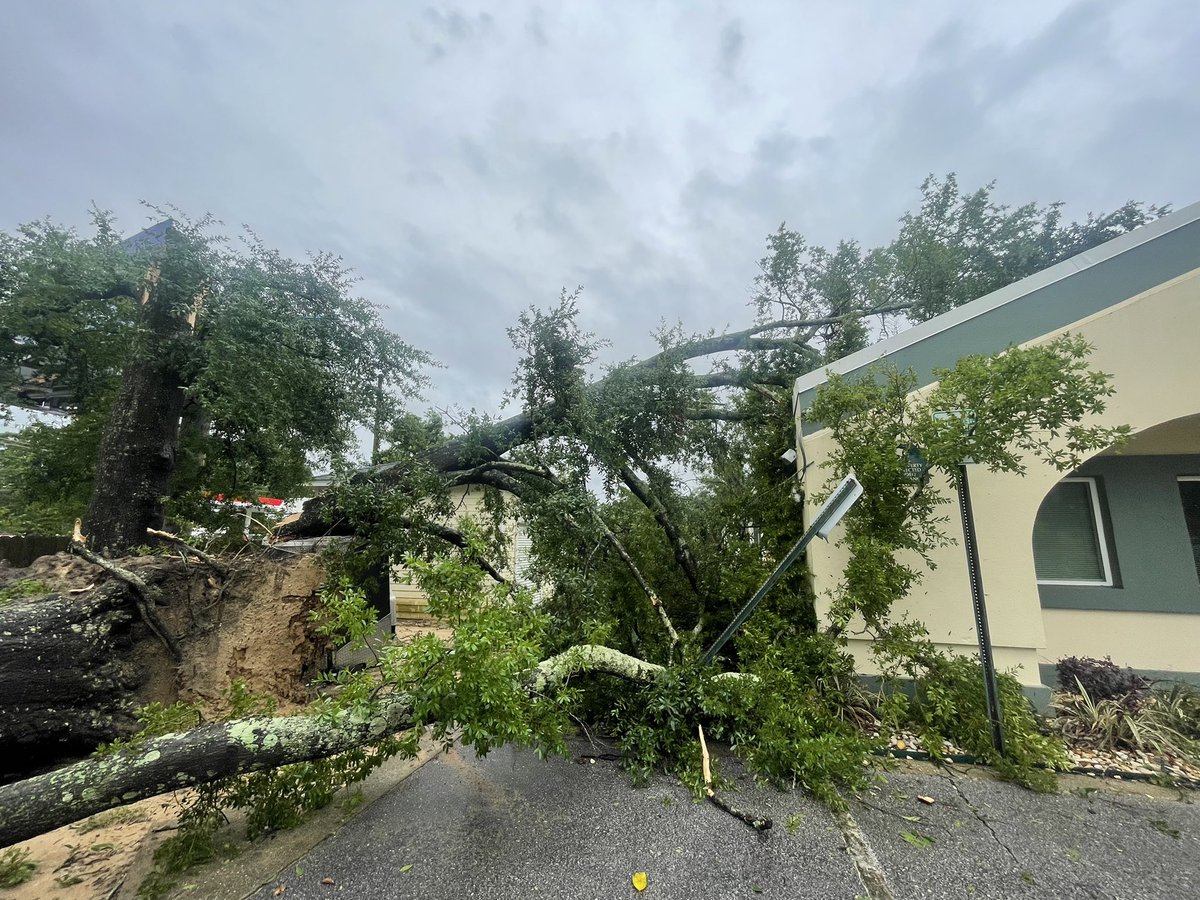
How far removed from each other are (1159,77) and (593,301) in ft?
24.7

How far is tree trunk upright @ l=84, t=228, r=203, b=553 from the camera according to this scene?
4.92m

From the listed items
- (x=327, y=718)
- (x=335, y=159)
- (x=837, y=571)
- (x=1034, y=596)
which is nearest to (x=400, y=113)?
(x=335, y=159)

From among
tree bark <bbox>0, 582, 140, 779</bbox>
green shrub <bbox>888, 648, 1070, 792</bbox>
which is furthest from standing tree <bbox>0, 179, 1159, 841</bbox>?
tree bark <bbox>0, 582, 140, 779</bbox>

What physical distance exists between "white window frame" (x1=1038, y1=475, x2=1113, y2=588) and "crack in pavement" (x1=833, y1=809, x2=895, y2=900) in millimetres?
3879

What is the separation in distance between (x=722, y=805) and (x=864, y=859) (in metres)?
0.74

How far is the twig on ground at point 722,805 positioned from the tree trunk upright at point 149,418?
598 centimetres

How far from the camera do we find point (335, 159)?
6418 mm

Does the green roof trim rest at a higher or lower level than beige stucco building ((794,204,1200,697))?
higher

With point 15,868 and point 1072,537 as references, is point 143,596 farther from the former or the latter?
point 1072,537

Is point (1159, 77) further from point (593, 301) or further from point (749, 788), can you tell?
point (749, 788)

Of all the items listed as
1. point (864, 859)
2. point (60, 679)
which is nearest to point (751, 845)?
point (864, 859)

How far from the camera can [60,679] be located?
2803mm

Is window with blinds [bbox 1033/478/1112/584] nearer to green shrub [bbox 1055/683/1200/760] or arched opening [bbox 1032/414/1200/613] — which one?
arched opening [bbox 1032/414/1200/613]

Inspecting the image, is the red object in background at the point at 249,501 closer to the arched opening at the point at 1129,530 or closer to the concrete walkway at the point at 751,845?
the concrete walkway at the point at 751,845
